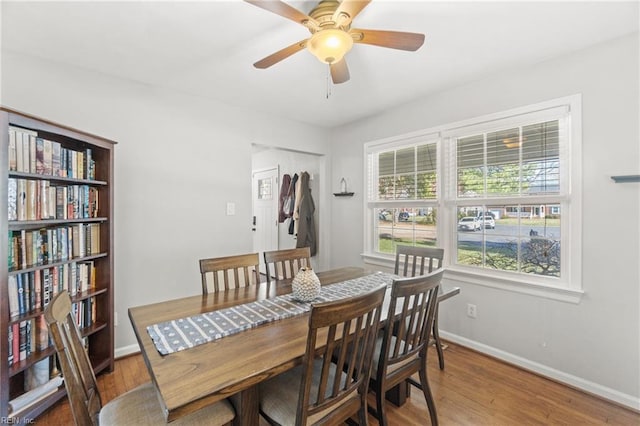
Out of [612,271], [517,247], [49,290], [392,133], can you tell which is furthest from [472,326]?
[49,290]

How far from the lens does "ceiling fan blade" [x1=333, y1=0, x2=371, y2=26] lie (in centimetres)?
133

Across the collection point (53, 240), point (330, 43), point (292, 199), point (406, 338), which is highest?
point (330, 43)

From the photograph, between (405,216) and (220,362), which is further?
(405,216)

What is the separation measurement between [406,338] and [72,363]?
144cm

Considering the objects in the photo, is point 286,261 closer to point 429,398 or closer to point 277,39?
point 429,398

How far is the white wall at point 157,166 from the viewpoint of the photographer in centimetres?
227

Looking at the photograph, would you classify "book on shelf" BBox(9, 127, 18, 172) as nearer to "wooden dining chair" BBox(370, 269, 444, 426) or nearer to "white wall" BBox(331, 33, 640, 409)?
"wooden dining chair" BBox(370, 269, 444, 426)

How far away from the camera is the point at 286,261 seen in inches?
96.2

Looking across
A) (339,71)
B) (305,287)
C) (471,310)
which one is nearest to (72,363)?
(305,287)

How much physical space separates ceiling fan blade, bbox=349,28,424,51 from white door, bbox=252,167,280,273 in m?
3.75

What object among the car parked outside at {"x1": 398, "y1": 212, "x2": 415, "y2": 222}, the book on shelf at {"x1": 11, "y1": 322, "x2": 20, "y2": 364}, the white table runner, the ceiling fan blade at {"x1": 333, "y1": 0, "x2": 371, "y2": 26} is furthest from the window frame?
the book on shelf at {"x1": 11, "y1": 322, "x2": 20, "y2": 364}

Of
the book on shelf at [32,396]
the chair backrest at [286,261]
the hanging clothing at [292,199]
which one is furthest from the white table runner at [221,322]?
the hanging clothing at [292,199]

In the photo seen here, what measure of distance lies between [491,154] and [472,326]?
→ 5.17ft

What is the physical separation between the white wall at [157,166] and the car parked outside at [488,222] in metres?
2.41
